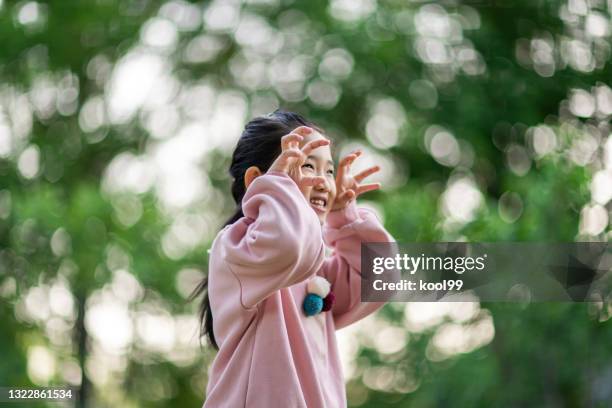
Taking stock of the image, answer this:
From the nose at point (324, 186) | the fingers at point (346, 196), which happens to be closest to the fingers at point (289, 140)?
the nose at point (324, 186)

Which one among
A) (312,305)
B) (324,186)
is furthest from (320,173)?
(312,305)

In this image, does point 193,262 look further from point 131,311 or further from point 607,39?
point 607,39

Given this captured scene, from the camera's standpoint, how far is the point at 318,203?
5.02ft

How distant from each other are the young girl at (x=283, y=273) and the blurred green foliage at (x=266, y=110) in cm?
199

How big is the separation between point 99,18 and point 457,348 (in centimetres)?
326

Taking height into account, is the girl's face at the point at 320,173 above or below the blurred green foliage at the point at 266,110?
above

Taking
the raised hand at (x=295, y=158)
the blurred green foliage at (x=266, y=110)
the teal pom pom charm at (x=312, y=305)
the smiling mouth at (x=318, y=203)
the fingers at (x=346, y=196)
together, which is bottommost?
the blurred green foliage at (x=266, y=110)

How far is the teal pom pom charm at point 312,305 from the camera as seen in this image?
59.4 inches

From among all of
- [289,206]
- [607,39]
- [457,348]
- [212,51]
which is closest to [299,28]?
[212,51]

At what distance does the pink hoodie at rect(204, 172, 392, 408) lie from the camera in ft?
4.42

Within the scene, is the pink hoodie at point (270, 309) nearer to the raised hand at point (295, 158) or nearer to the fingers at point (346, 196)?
the raised hand at point (295, 158)

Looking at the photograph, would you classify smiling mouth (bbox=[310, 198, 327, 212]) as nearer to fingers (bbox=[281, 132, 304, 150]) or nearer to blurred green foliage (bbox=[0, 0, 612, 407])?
fingers (bbox=[281, 132, 304, 150])

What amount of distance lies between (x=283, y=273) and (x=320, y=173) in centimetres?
26

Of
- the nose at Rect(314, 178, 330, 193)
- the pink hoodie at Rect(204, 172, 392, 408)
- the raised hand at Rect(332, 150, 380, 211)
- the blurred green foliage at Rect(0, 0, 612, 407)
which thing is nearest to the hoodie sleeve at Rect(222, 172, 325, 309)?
the pink hoodie at Rect(204, 172, 392, 408)
